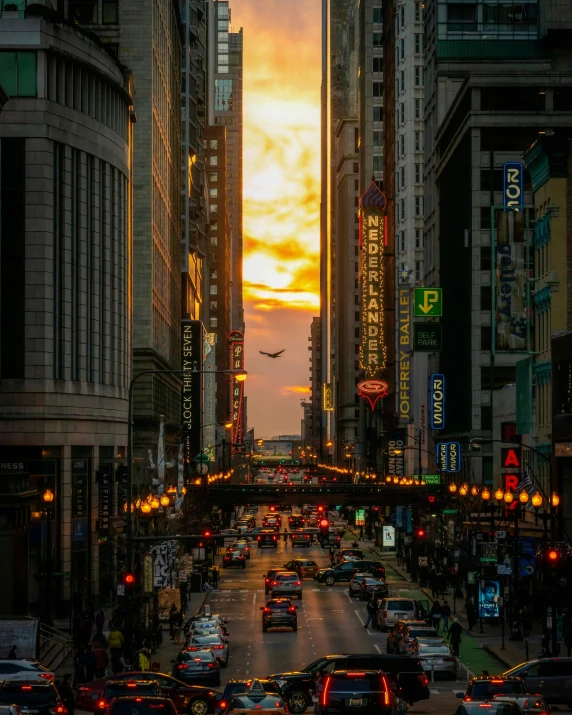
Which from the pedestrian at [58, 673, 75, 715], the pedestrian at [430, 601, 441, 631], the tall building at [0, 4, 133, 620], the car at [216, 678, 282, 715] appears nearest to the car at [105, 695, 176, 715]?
the car at [216, 678, 282, 715]

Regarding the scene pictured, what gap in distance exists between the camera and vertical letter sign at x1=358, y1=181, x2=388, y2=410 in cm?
17638

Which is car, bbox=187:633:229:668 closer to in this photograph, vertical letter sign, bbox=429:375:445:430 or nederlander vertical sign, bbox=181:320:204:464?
vertical letter sign, bbox=429:375:445:430

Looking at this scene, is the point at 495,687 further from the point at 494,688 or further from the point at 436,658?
the point at 436,658

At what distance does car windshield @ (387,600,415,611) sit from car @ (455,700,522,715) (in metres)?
38.1

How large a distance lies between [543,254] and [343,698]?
159 ft

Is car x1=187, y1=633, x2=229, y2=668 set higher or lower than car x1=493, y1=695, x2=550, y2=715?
lower

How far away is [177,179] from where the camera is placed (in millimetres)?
140875

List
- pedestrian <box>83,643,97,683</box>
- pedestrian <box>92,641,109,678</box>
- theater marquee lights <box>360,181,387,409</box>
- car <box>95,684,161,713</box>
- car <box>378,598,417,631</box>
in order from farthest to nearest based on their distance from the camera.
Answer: theater marquee lights <box>360,181,387,409</box> < car <box>378,598,417,631</box> < pedestrian <box>92,641,109,678</box> < pedestrian <box>83,643,97,683</box> < car <box>95,684,161,713</box>

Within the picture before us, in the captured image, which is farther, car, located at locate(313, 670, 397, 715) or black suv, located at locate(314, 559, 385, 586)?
black suv, located at locate(314, 559, 385, 586)

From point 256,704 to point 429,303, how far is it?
10693 cm

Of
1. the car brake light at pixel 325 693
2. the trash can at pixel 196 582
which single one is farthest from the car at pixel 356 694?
the trash can at pixel 196 582

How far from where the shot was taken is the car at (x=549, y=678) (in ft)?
135

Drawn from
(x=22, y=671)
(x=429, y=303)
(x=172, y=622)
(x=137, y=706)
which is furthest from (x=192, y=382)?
(x=137, y=706)

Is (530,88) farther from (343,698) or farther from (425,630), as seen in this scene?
(343,698)
